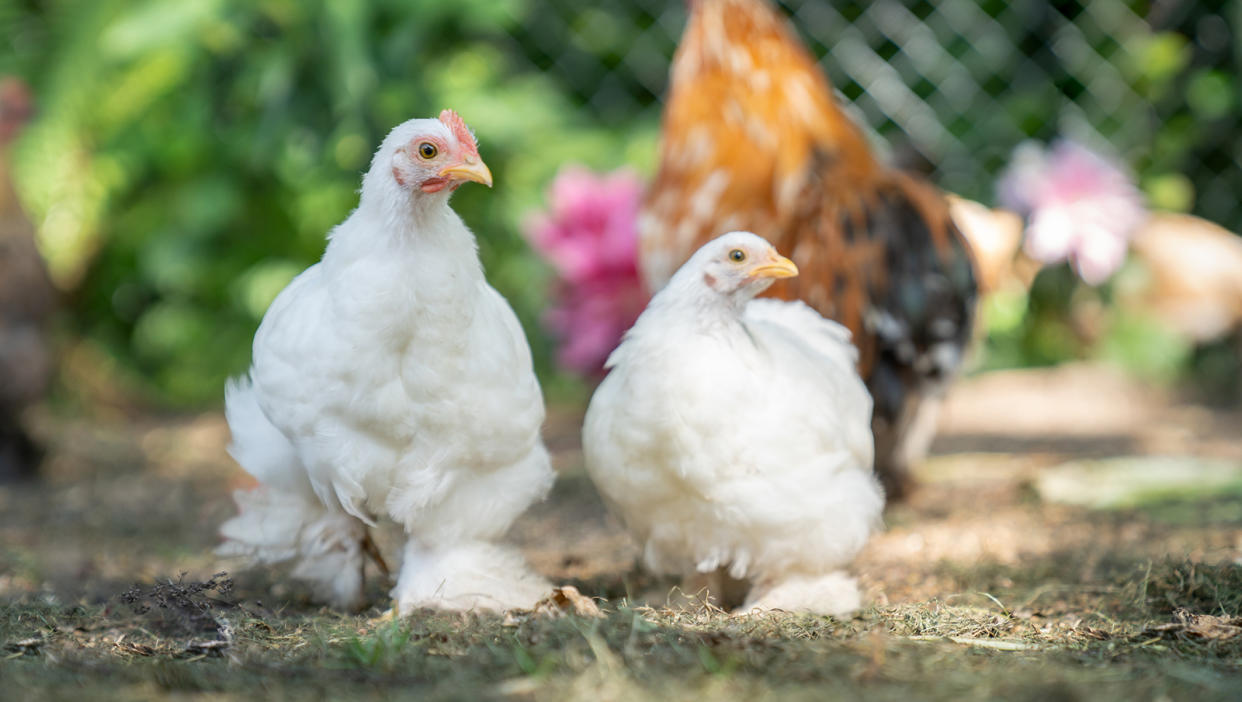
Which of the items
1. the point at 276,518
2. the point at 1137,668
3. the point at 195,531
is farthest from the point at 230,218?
the point at 1137,668

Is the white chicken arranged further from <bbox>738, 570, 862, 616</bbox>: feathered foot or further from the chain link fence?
the chain link fence

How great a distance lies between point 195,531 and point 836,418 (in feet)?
6.64

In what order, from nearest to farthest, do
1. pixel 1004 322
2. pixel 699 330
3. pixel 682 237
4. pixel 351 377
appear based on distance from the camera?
pixel 351 377 → pixel 699 330 → pixel 682 237 → pixel 1004 322

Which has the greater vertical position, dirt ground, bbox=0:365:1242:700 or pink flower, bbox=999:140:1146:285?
pink flower, bbox=999:140:1146:285

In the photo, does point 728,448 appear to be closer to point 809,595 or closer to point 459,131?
point 809,595

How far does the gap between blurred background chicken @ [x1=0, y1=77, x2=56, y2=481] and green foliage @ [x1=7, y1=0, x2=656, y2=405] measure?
1.34 m

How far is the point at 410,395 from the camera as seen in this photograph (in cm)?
217

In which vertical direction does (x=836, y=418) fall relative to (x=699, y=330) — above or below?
below

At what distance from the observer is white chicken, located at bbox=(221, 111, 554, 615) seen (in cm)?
214

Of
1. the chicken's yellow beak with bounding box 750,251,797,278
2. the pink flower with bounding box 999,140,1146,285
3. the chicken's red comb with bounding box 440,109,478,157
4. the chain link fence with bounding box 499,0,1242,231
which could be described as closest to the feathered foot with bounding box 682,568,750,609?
the chicken's yellow beak with bounding box 750,251,797,278

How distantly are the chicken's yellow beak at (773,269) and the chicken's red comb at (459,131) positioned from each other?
0.60 meters

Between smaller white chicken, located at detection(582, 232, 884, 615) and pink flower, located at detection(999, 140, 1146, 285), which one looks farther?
pink flower, located at detection(999, 140, 1146, 285)

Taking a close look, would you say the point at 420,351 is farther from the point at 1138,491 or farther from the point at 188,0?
the point at 188,0

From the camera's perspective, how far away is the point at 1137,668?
6.04 ft
